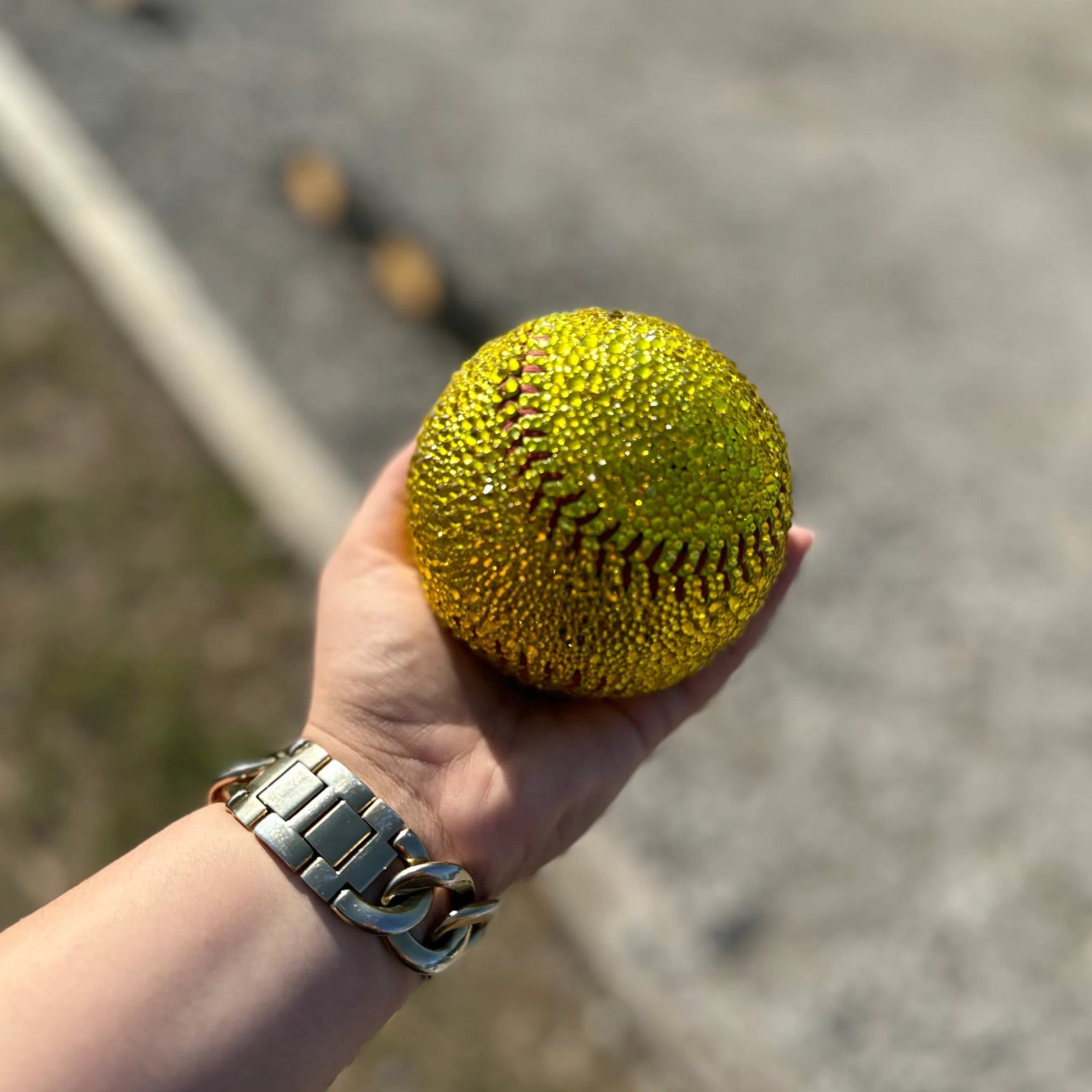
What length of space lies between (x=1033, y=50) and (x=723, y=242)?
7.79 ft

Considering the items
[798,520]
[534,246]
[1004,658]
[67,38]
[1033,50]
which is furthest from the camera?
[1033,50]

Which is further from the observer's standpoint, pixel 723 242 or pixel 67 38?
pixel 67 38

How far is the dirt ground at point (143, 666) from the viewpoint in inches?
109

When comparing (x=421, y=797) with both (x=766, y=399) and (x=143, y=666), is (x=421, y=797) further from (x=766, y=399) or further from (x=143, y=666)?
(x=766, y=399)

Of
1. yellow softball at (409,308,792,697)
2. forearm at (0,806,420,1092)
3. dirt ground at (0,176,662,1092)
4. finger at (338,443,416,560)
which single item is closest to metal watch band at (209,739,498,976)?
forearm at (0,806,420,1092)

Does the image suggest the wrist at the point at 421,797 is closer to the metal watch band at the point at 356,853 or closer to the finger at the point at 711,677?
the metal watch band at the point at 356,853

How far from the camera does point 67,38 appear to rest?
4.99 meters

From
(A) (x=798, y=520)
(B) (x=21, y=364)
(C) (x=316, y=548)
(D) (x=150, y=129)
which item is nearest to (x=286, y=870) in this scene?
(C) (x=316, y=548)

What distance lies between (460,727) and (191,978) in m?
0.56

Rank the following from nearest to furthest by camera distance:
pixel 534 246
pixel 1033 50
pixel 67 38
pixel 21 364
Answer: pixel 21 364
pixel 534 246
pixel 67 38
pixel 1033 50

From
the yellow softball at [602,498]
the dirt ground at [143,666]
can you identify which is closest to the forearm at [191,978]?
the yellow softball at [602,498]

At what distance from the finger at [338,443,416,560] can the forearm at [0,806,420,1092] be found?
58 cm

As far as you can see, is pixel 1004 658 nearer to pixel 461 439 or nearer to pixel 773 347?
pixel 773 347

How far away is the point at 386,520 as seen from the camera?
6.53 ft
